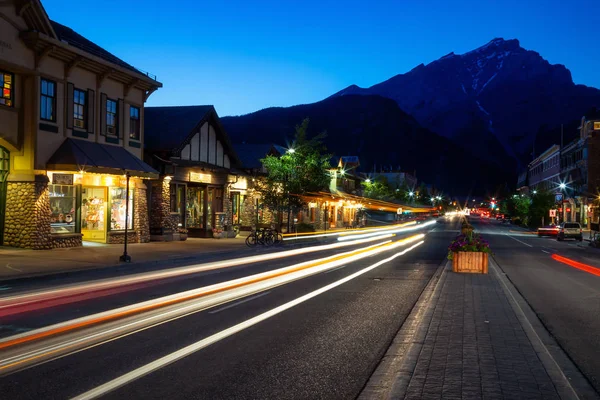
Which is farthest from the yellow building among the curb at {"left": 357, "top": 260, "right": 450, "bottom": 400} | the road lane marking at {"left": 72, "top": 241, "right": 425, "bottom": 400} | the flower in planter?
the curb at {"left": 357, "top": 260, "right": 450, "bottom": 400}

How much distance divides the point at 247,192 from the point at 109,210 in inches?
615

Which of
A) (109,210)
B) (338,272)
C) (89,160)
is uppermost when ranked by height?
(89,160)

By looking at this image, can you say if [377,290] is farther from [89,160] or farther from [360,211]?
[360,211]

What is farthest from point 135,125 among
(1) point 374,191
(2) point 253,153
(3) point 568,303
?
(1) point 374,191

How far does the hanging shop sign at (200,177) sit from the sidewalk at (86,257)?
20.0ft

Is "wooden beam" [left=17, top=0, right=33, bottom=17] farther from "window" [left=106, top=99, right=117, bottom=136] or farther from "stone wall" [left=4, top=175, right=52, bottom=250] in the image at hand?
"stone wall" [left=4, top=175, right=52, bottom=250]

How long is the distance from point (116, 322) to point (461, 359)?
5.55m

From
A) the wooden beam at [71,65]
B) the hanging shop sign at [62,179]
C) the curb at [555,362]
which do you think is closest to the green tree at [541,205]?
the hanging shop sign at [62,179]

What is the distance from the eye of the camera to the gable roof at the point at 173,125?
32.1 m

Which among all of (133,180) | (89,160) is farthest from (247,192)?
(89,160)

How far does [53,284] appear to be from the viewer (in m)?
14.7

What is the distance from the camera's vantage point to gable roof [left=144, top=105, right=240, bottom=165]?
32.1m

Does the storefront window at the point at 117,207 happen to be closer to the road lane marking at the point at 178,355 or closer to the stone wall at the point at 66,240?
the stone wall at the point at 66,240

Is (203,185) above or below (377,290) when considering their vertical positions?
above
